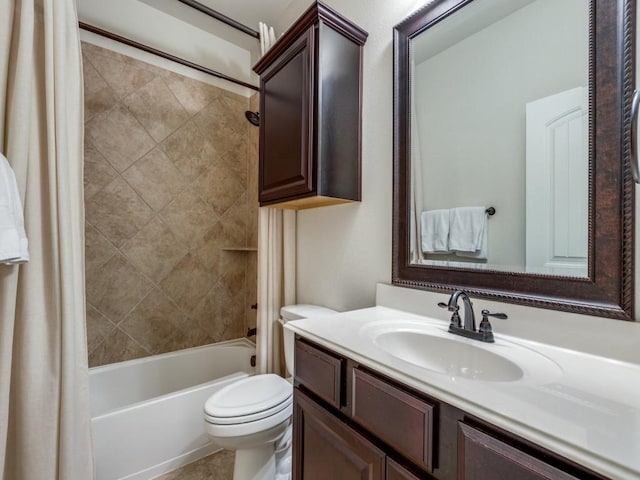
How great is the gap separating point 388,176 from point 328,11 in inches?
29.5

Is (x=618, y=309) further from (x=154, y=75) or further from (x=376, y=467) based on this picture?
(x=154, y=75)

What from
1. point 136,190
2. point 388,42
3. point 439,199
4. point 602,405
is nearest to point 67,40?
point 136,190

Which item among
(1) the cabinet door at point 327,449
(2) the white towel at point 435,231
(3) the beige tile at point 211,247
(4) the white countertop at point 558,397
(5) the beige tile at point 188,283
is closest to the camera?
(4) the white countertop at point 558,397

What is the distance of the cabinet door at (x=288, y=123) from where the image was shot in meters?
1.27

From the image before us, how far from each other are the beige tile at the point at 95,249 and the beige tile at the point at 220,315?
28.0 inches

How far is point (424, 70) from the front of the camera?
3.91 ft

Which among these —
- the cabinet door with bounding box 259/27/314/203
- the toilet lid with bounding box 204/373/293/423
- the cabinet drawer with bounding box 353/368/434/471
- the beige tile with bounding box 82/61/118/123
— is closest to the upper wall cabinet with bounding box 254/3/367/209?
the cabinet door with bounding box 259/27/314/203

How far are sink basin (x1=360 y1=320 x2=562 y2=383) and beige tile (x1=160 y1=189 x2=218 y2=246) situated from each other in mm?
1712

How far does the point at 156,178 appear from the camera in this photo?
2072 mm

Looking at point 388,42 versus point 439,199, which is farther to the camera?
point 388,42

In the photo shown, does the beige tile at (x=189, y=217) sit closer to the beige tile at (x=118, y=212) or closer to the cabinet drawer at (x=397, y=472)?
the beige tile at (x=118, y=212)

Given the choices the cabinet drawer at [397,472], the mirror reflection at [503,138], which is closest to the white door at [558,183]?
the mirror reflection at [503,138]

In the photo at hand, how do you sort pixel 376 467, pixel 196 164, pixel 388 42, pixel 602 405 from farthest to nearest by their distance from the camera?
pixel 196 164
pixel 388 42
pixel 376 467
pixel 602 405

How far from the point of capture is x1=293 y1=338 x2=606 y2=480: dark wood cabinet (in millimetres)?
469
